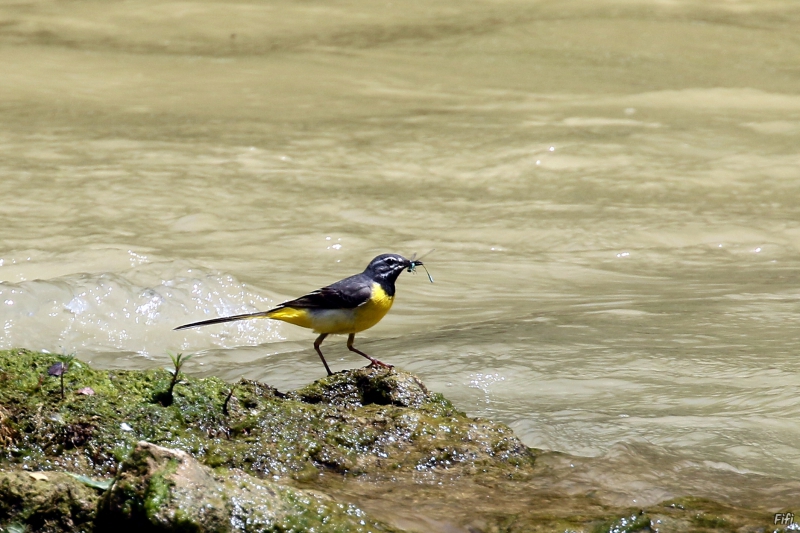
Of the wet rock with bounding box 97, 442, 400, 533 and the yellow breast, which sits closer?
the wet rock with bounding box 97, 442, 400, 533

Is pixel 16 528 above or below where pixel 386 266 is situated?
below

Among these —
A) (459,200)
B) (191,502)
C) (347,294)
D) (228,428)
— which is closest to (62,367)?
(228,428)

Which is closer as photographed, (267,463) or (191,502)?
(191,502)

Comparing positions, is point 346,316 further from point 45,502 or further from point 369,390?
point 45,502

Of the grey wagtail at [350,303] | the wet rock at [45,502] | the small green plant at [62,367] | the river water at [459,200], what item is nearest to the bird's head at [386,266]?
the grey wagtail at [350,303]

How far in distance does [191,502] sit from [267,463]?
3.05ft

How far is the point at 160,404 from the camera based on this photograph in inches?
168

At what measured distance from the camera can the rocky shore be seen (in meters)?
3.35

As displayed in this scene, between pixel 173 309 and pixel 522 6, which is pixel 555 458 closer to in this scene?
pixel 173 309

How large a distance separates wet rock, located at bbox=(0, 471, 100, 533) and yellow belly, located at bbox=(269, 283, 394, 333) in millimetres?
2188

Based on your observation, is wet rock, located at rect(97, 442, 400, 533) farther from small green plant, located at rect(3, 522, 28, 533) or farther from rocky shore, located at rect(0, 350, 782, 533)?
small green plant, located at rect(3, 522, 28, 533)

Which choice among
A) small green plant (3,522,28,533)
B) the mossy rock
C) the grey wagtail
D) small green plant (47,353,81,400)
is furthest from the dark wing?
small green plant (3,522,28,533)

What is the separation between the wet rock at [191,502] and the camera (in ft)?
10.6

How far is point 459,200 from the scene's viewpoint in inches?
447
